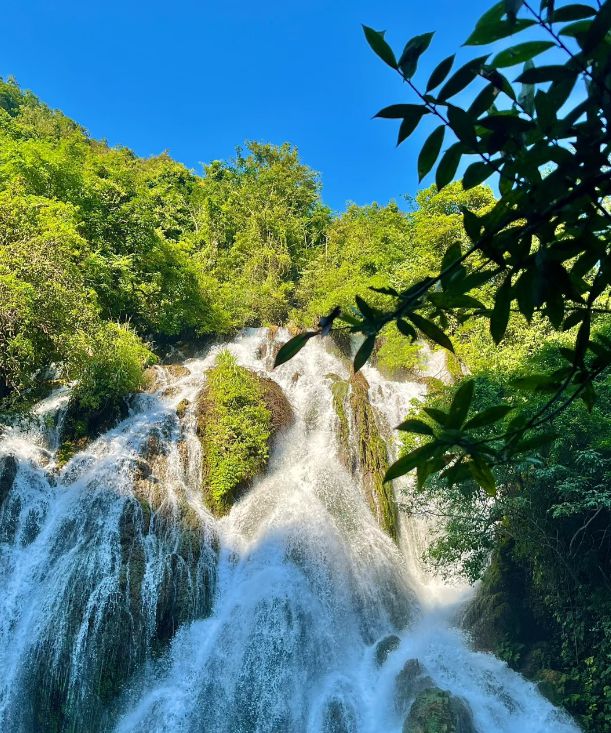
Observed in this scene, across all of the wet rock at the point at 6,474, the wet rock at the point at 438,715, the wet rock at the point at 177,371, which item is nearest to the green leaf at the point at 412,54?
the wet rock at the point at 438,715

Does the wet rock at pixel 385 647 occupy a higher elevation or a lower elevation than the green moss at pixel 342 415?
lower

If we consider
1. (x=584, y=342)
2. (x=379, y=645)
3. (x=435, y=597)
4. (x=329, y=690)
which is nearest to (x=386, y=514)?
(x=435, y=597)

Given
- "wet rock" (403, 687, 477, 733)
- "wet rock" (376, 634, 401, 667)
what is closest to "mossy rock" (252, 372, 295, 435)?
"wet rock" (376, 634, 401, 667)

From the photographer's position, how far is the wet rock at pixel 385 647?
9.20 metres

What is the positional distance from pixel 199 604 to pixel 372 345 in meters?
10.5

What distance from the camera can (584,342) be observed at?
3.60ft

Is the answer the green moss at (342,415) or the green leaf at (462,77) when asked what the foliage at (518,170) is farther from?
the green moss at (342,415)

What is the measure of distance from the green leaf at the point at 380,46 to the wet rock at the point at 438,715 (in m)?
8.50

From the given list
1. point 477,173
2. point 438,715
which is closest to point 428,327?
point 477,173

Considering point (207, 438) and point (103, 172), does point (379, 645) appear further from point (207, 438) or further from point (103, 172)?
point (103, 172)

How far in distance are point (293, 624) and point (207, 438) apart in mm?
5406

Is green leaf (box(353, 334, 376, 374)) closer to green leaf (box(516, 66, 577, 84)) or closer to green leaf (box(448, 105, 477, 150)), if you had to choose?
green leaf (box(448, 105, 477, 150))

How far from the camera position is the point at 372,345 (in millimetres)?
1031

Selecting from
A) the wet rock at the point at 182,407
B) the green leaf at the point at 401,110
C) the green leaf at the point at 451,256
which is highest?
the wet rock at the point at 182,407
